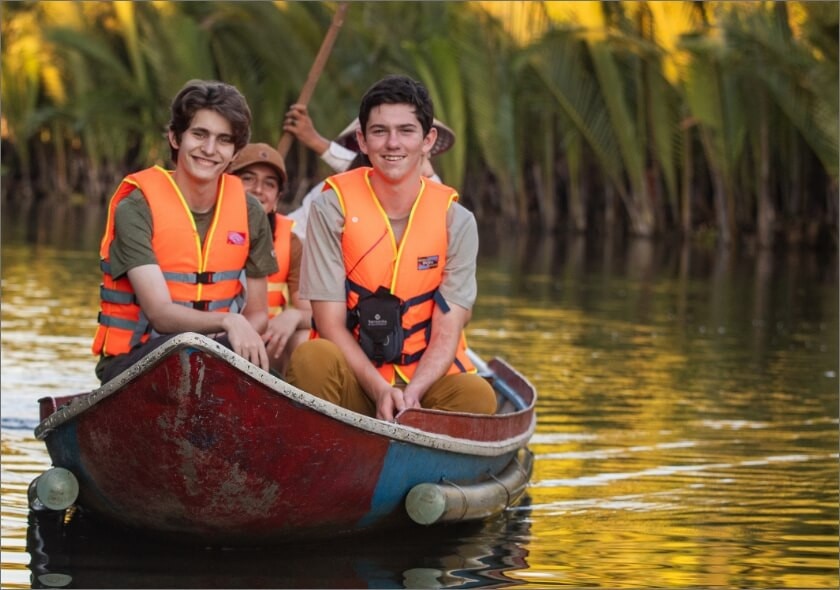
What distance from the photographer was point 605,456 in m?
8.22

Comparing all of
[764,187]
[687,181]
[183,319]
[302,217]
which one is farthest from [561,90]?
[183,319]

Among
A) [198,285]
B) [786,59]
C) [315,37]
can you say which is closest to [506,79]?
[315,37]

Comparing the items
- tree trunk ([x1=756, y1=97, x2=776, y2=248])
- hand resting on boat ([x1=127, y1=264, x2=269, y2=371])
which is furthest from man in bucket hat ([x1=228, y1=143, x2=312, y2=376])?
tree trunk ([x1=756, y1=97, x2=776, y2=248])

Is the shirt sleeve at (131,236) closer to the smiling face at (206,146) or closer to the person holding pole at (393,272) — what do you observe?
the smiling face at (206,146)

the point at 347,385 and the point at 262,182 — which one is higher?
the point at 262,182

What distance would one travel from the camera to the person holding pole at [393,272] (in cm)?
652

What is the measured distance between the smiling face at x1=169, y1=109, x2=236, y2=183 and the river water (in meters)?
1.29

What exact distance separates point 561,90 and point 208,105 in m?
18.3

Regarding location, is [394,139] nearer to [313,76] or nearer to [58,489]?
[58,489]

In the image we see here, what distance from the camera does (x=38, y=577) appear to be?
220 inches

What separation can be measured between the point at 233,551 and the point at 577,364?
5.84 metres

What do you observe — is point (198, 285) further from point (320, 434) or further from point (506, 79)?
point (506, 79)

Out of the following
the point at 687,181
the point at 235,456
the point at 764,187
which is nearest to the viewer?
the point at 235,456

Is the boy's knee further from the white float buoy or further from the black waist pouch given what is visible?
the white float buoy
